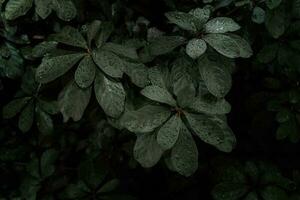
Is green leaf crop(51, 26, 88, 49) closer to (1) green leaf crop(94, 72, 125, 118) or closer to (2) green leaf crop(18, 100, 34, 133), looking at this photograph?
(1) green leaf crop(94, 72, 125, 118)

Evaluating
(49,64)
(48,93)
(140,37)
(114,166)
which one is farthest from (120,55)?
(114,166)

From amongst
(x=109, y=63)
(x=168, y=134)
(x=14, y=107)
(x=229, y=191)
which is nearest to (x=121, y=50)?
(x=109, y=63)

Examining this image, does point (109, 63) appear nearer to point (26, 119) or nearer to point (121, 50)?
point (121, 50)

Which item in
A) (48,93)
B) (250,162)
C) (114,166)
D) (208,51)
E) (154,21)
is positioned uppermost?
(208,51)

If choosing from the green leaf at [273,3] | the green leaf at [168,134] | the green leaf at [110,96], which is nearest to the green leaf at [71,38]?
the green leaf at [110,96]

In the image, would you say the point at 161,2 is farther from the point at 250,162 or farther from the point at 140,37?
the point at 250,162

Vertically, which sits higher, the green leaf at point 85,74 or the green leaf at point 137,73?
the green leaf at point 85,74

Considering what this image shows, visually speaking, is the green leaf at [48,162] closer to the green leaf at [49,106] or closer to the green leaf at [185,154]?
the green leaf at [49,106]
